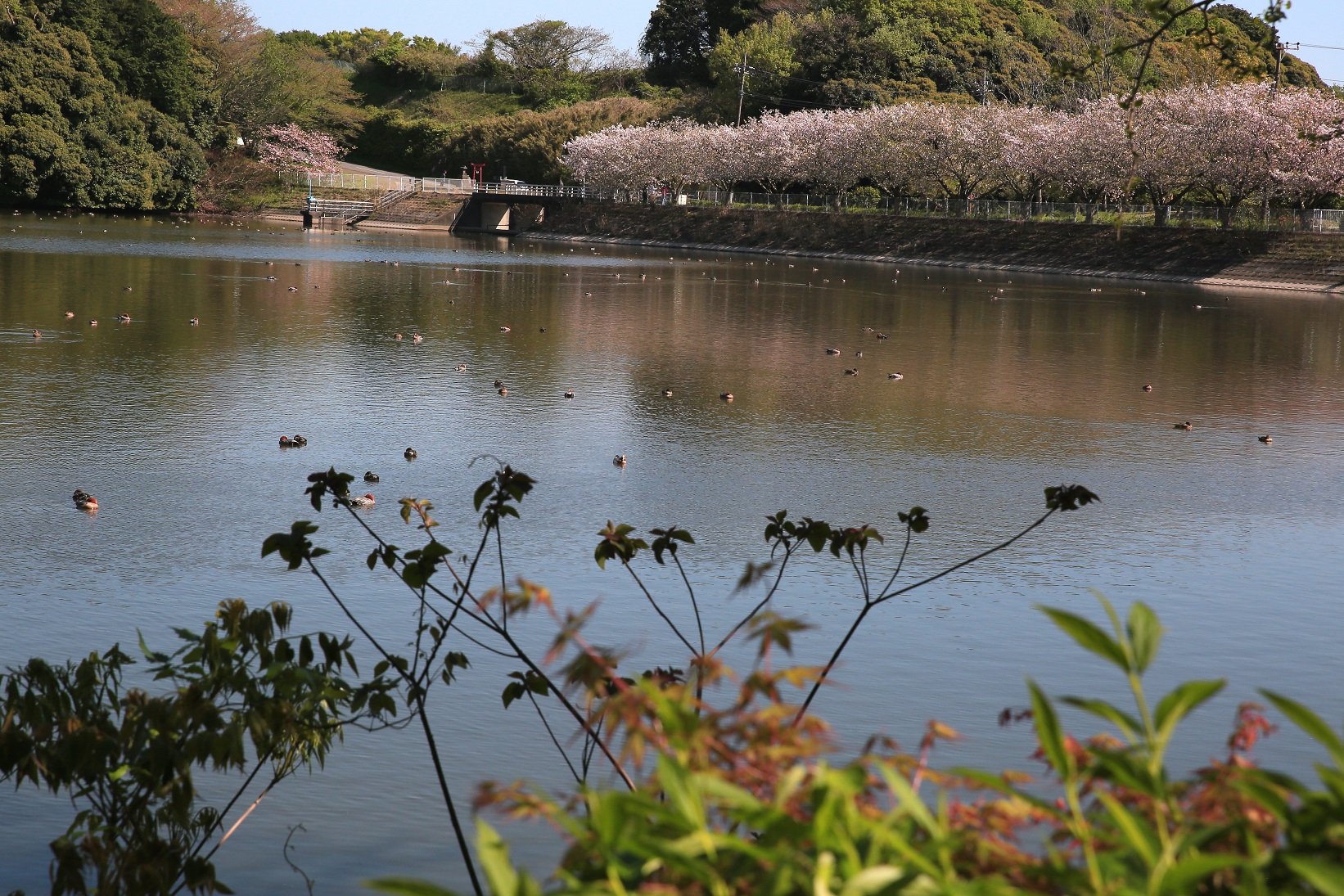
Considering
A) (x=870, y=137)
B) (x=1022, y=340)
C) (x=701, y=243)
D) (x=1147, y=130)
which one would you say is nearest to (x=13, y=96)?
(x=701, y=243)

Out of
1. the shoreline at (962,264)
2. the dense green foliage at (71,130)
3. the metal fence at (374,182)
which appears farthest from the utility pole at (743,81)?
the dense green foliage at (71,130)

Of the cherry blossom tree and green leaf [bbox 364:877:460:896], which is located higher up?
the cherry blossom tree

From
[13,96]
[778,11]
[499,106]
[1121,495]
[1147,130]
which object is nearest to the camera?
[1121,495]

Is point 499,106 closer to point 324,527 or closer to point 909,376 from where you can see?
point 909,376

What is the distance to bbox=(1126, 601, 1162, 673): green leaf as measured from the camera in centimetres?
131

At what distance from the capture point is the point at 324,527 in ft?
26.0

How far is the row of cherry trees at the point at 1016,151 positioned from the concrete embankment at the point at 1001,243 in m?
2.30

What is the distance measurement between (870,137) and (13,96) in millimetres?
37663

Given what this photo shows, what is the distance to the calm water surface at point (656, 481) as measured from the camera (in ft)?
17.6

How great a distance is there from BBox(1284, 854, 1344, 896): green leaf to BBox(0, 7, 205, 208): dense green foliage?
6278 cm

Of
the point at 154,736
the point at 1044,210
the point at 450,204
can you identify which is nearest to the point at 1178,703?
the point at 154,736

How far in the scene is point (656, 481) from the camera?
963 cm

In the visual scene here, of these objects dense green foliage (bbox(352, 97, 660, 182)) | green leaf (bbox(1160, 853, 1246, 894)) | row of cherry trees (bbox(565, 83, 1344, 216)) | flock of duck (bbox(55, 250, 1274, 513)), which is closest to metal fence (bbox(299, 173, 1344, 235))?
row of cherry trees (bbox(565, 83, 1344, 216))

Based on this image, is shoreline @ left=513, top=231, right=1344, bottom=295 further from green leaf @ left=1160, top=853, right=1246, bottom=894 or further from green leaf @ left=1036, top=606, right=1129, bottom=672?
green leaf @ left=1160, top=853, right=1246, bottom=894
